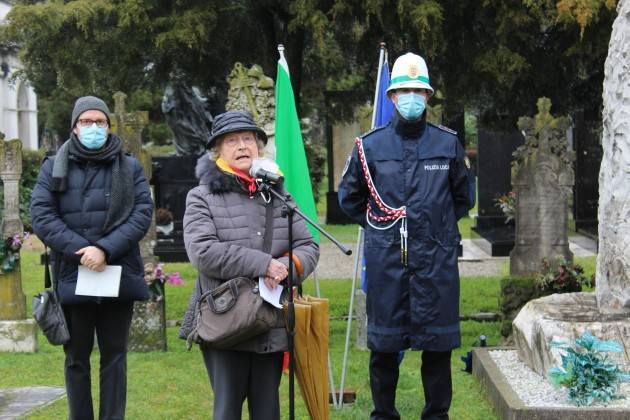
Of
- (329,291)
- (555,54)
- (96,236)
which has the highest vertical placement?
(555,54)

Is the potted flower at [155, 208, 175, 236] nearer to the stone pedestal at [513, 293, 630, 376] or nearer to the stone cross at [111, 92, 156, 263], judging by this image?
the stone cross at [111, 92, 156, 263]

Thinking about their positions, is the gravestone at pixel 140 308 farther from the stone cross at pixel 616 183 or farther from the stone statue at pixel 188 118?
the stone statue at pixel 188 118

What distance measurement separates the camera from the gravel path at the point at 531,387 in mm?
5984

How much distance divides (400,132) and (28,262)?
12.9 m

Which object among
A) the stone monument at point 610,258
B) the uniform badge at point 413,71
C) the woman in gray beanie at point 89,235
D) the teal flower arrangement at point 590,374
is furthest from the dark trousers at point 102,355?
the stone monument at point 610,258

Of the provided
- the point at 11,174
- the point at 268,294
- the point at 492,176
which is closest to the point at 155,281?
the point at 11,174

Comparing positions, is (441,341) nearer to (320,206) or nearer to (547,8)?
(547,8)

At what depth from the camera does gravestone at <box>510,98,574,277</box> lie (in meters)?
9.95

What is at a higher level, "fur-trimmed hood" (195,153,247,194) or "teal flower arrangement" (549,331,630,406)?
"fur-trimmed hood" (195,153,247,194)

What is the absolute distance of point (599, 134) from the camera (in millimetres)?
19344

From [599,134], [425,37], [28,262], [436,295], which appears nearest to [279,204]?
[436,295]

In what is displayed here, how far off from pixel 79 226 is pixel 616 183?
3.38 m

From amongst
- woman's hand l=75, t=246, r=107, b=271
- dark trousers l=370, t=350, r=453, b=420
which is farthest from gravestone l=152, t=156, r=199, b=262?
dark trousers l=370, t=350, r=453, b=420

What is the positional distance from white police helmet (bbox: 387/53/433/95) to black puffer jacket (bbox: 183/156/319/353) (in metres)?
1.08
